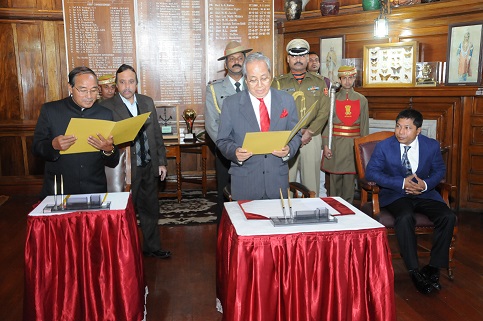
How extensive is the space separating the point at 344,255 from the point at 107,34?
4.97 meters

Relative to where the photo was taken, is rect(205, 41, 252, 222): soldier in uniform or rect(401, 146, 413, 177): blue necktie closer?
rect(401, 146, 413, 177): blue necktie

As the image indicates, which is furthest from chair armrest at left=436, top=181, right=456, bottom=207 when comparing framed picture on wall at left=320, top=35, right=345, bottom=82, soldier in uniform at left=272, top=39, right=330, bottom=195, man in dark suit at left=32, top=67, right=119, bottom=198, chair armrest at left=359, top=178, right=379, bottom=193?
framed picture on wall at left=320, top=35, right=345, bottom=82

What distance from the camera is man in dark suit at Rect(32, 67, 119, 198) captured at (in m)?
2.77

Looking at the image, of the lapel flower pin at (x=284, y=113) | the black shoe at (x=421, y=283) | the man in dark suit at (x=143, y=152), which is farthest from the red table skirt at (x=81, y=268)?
the black shoe at (x=421, y=283)

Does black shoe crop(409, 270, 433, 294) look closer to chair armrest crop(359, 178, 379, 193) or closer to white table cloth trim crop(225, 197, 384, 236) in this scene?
chair armrest crop(359, 178, 379, 193)

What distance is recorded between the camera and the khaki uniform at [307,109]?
4227 millimetres

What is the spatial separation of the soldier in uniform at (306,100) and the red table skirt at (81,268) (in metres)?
2.13

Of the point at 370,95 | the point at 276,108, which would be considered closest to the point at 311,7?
the point at 370,95

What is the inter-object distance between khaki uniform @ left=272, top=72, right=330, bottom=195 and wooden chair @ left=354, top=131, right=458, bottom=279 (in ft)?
2.08

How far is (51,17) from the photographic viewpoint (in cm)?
607

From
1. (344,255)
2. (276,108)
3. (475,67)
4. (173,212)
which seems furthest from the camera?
(173,212)

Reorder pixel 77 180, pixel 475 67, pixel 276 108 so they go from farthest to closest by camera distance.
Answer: pixel 475 67 → pixel 77 180 → pixel 276 108

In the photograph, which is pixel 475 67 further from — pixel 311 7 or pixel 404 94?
pixel 311 7

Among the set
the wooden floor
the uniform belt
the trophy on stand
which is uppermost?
the trophy on stand
